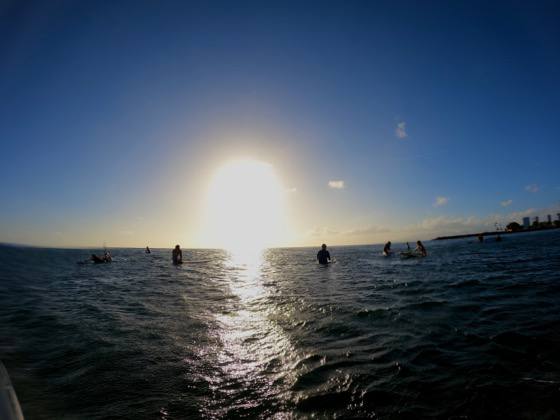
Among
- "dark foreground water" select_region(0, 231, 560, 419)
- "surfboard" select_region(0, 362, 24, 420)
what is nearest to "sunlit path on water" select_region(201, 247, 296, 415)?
"dark foreground water" select_region(0, 231, 560, 419)

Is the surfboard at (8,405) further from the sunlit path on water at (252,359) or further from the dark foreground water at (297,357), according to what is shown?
the sunlit path on water at (252,359)

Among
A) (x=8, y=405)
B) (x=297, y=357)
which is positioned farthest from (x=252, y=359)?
(x=8, y=405)

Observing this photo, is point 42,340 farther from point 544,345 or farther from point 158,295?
point 544,345

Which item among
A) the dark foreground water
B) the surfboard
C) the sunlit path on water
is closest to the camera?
the surfboard

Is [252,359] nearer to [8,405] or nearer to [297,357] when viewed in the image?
[297,357]

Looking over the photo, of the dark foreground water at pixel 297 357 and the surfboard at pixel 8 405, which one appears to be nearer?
the surfboard at pixel 8 405

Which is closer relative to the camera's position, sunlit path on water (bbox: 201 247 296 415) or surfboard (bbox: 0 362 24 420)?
surfboard (bbox: 0 362 24 420)

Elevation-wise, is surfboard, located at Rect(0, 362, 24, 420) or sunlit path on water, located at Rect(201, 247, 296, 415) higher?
surfboard, located at Rect(0, 362, 24, 420)

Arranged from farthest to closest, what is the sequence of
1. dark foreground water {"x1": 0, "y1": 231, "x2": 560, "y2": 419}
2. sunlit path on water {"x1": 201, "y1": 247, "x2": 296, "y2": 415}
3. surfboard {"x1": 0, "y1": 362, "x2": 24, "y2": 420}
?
sunlit path on water {"x1": 201, "y1": 247, "x2": 296, "y2": 415} < dark foreground water {"x1": 0, "y1": 231, "x2": 560, "y2": 419} < surfboard {"x1": 0, "y1": 362, "x2": 24, "y2": 420}

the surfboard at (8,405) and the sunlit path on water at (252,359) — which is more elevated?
the surfboard at (8,405)

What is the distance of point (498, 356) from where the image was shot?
19.8ft

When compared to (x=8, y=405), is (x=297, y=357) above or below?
below

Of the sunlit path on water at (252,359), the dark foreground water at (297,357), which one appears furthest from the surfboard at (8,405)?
the sunlit path on water at (252,359)

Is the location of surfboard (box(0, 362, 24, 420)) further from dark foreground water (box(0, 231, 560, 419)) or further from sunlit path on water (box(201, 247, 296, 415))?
sunlit path on water (box(201, 247, 296, 415))
